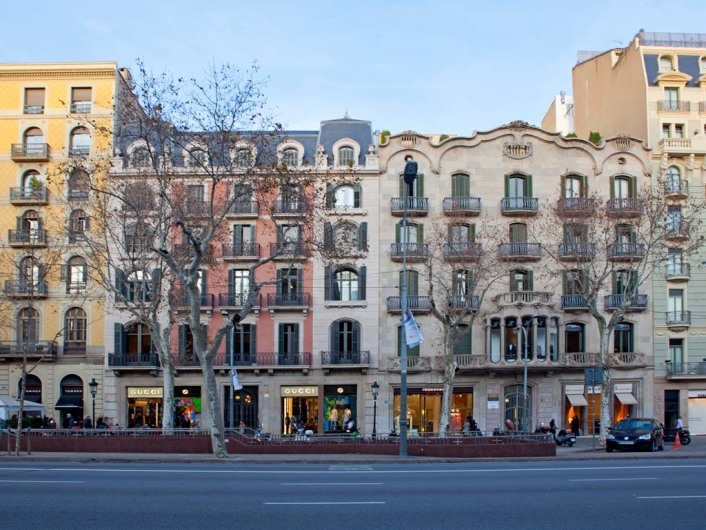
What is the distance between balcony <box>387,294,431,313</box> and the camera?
47094mm

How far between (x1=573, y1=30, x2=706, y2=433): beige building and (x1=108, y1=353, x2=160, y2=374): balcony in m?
27.3

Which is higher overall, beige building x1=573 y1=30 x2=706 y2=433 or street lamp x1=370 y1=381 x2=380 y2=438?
beige building x1=573 y1=30 x2=706 y2=433

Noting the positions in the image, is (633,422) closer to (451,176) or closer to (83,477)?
(451,176)

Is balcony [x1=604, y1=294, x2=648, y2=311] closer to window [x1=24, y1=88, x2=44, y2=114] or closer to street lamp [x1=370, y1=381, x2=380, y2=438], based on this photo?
street lamp [x1=370, y1=381, x2=380, y2=438]

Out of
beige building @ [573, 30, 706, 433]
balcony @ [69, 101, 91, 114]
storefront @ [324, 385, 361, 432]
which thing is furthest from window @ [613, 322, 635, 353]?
balcony @ [69, 101, 91, 114]

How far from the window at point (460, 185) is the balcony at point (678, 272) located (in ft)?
38.7

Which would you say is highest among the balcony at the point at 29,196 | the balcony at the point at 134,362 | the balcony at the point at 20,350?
the balcony at the point at 29,196

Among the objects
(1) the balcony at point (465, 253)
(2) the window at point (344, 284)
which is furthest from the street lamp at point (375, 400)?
(1) the balcony at point (465, 253)

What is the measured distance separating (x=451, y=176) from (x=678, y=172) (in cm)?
1301

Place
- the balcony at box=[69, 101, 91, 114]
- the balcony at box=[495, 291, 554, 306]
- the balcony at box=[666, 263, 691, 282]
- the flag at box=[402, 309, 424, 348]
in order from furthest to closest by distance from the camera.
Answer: the balcony at box=[69, 101, 91, 114]
the balcony at box=[666, 263, 691, 282]
the balcony at box=[495, 291, 554, 306]
the flag at box=[402, 309, 424, 348]

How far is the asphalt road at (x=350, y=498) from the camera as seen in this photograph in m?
13.3

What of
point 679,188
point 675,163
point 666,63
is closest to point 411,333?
point 679,188

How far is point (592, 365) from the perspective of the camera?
154ft

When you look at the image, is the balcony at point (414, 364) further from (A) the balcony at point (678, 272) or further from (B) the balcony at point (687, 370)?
(A) the balcony at point (678, 272)
